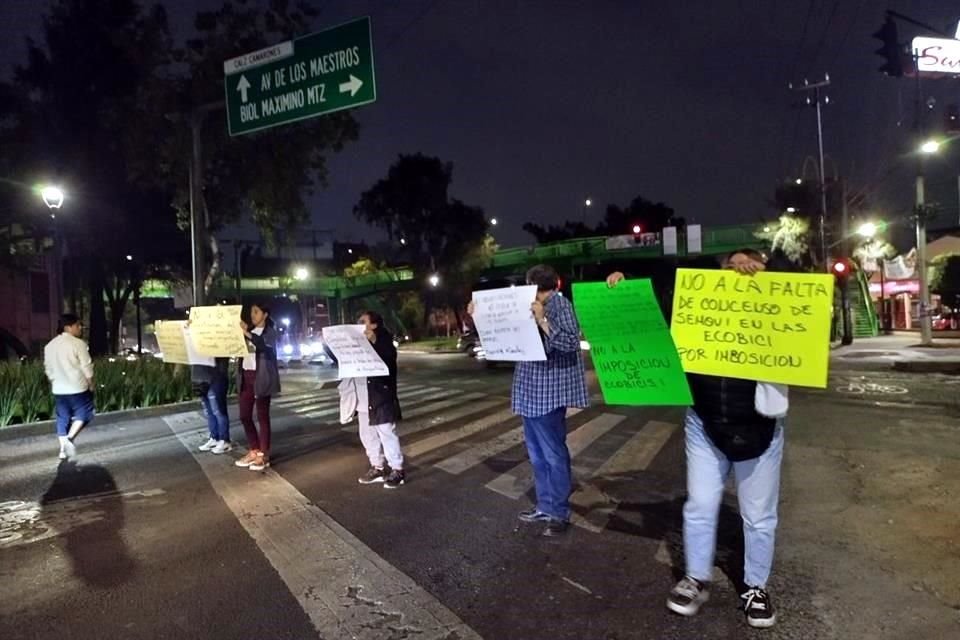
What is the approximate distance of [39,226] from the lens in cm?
2659

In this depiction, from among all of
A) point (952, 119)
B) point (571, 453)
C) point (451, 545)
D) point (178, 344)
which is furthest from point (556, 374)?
point (952, 119)

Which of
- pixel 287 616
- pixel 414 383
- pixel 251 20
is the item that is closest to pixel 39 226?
pixel 251 20

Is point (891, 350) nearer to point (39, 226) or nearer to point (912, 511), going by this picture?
point (912, 511)

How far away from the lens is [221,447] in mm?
10062

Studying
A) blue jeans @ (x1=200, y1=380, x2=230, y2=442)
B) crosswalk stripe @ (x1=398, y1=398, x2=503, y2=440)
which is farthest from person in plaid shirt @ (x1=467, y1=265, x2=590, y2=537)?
blue jeans @ (x1=200, y1=380, x2=230, y2=442)

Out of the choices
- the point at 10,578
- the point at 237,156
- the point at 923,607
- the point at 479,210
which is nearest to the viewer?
the point at 923,607

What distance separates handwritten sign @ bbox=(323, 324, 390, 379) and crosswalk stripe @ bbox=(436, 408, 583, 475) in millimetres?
1623

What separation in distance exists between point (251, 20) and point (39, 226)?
43.0 ft

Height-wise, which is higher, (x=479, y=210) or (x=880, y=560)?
(x=479, y=210)

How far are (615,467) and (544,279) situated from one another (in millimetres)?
3226

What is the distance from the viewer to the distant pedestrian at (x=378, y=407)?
7.43 m

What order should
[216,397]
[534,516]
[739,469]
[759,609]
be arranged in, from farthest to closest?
[216,397], [534,516], [739,469], [759,609]

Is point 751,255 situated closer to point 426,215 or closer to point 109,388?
point 109,388

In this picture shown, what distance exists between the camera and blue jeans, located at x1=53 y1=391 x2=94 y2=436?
978 cm
